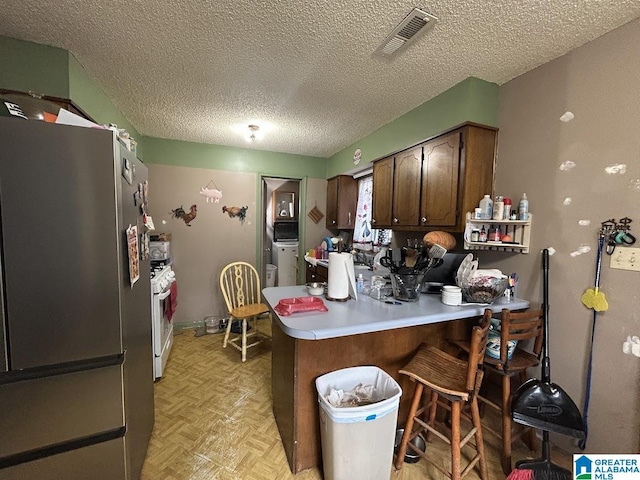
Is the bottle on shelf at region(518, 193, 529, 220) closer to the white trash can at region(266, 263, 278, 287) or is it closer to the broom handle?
the broom handle

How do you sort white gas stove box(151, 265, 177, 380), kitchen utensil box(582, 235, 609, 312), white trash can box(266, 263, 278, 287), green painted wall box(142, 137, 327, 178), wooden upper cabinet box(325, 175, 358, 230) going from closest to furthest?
kitchen utensil box(582, 235, 609, 312) → white gas stove box(151, 265, 177, 380) → green painted wall box(142, 137, 327, 178) → wooden upper cabinet box(325, 175, 358, 230) → white trash can box(266, 263, 278, 287)

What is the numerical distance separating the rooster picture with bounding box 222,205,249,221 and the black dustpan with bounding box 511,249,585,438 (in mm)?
3302

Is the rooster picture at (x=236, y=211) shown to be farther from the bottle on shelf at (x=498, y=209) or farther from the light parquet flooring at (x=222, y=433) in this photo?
the bottle on shelf at (x=498, y=209)

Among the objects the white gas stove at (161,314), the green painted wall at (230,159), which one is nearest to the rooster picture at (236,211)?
the green painted wall at (230,159)

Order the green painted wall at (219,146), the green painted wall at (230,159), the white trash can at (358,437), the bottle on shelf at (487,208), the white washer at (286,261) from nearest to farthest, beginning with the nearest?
the white trash can at (358,437) < the green painted wall at (219,146) < the bottle on shelf at (487,208) < the green painted wall at (230,159) < the white washer at (286,261)

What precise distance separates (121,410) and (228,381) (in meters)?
1.35

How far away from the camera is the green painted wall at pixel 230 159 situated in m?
3.27

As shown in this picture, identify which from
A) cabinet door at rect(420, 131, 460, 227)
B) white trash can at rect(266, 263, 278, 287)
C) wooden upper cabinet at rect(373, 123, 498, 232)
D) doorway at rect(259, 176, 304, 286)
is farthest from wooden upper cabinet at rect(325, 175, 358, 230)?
cabinet door at rect(420, 131, 460, 227)

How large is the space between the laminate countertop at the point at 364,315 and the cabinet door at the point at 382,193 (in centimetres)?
113

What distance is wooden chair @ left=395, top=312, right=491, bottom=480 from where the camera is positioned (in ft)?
3.99

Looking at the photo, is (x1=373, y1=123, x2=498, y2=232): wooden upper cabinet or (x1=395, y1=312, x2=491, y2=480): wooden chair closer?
(x1=395, y1=312, x2=491, y2=480): wooden chair

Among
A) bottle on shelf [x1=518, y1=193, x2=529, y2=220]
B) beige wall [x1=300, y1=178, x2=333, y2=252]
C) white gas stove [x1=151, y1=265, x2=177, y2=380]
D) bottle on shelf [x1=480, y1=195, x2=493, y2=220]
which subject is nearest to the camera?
bottle on shelf [x1=518, y1=193, x2=529, y2=220]

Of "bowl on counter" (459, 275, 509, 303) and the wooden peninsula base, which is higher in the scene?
"bowl on counter" (459, 275, 509, 303)

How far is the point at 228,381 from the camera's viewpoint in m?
2.27
